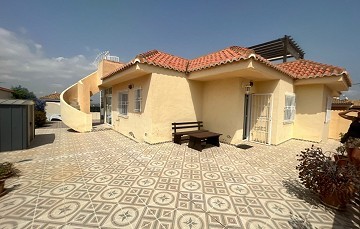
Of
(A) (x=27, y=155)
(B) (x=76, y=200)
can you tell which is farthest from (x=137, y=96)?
(B) (x=76, y=200)

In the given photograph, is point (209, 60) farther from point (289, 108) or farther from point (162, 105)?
point (289, 108)

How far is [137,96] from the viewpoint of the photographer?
28.9 ft

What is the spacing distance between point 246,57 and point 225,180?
420 cm

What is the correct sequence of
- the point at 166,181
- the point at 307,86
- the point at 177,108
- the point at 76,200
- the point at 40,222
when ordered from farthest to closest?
the point at 307,86
the point at 177,108
the point at 166,181
the point at 76,200
the point at 40,222

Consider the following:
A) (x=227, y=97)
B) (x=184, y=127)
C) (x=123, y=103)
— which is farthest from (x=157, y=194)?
(x=123, y=103)

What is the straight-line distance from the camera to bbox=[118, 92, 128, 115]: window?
408 inches

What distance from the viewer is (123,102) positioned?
35.4ft

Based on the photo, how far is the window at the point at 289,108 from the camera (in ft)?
28.9

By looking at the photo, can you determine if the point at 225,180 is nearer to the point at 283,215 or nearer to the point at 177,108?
the point at 283,215

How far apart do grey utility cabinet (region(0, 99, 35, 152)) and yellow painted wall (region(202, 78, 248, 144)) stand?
26.7 feet

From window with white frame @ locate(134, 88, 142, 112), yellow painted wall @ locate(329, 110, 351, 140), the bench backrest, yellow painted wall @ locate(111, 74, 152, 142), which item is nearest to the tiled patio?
yellow painted wall @ locate(111, 74, 152, 142)

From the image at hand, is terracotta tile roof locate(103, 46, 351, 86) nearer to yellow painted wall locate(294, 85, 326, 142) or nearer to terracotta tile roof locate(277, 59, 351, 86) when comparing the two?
terracotta tile roof locate(277, 59, 351, 86)

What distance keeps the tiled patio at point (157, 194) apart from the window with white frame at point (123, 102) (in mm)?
4798

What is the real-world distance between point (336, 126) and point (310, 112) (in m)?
4.56
